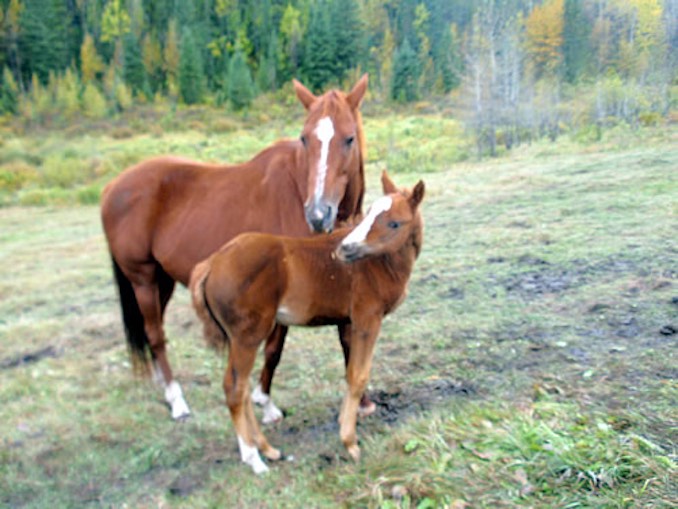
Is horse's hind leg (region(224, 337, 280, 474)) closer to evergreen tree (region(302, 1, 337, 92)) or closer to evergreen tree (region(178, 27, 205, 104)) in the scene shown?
evergreen tree (region(302, 1, 337, 92))

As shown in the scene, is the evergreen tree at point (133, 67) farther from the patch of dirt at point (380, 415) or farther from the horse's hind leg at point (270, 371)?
the patch of dirt at point (380, 415)

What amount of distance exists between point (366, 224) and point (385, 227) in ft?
0.38

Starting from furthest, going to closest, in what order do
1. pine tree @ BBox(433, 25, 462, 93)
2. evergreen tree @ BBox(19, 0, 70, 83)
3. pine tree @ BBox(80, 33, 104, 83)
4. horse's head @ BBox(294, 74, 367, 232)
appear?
pine tree @ BBox(80, 33, 104, 83) → evergreen tree @ BBox(19, 0, 70, 83) → pine tree @ BBox(433, 25, 462, 93) → horse's head @ BBox(294, 74, 367, 232)

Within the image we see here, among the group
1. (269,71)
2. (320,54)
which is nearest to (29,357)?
(320,54)

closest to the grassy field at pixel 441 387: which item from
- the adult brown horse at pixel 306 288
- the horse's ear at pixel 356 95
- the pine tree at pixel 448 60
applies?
the adult brown horse at pixel 306 288

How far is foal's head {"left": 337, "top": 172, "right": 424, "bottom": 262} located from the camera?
2930 millimetres

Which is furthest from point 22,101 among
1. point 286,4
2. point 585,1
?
point 585,1

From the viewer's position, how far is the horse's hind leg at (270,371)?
12.5 feet

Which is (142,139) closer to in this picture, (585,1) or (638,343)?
(585,1)

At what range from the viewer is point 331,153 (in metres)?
3.23

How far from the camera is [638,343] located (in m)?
3.81

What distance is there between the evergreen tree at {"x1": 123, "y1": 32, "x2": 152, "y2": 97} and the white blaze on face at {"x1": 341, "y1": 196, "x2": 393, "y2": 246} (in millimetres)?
45056

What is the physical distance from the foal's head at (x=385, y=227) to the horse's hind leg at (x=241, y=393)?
82cm

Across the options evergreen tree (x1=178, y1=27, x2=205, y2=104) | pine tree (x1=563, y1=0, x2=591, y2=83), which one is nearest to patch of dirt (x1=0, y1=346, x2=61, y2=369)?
pine tree (x1=563, y1=0, x2=591, y2=83)
